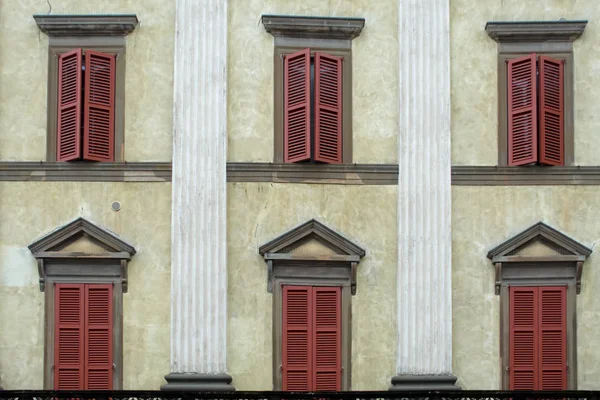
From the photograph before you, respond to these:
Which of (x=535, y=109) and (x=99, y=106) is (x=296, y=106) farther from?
(x=535, y=109)

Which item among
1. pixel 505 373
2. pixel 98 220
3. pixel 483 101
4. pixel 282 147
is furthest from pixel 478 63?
Answer: pixel 98 220

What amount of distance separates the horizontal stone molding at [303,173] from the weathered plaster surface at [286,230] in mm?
182

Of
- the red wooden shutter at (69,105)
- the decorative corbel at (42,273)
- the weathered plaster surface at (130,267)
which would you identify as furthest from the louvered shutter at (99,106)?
the decorative corbel at (42,273)

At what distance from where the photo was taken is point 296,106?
91.1 ft

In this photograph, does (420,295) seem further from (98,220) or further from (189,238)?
(98,220)

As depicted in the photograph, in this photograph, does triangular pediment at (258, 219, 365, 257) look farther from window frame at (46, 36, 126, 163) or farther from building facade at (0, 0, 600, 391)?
window frame at (46, 36, 126, 163)

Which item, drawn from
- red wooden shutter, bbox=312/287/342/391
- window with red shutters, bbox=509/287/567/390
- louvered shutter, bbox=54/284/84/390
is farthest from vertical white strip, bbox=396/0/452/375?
louvered shutter, bbox=54/284/84/390

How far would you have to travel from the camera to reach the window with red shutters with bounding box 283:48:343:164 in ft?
90.6

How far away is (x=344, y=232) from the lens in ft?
90.2

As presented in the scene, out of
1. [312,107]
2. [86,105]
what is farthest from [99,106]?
[312,107]

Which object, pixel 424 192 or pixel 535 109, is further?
pixel 535 109

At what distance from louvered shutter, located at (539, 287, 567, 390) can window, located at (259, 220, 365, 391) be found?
3504 millimetres

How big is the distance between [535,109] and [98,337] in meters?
9.08

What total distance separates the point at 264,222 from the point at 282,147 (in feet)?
4.77
